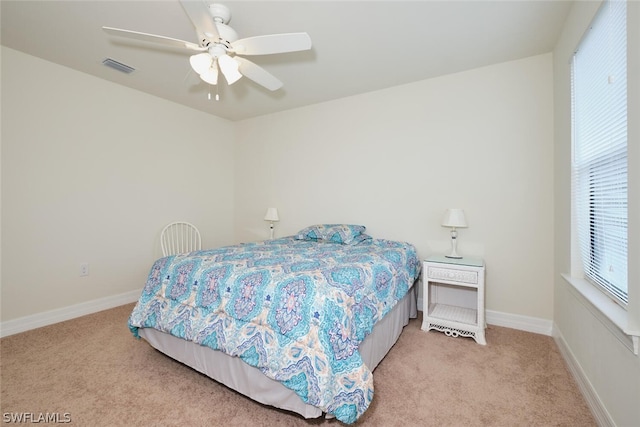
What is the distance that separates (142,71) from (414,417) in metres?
3.68

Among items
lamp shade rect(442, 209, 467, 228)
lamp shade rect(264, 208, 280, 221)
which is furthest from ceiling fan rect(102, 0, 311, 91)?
lamp shade rect(264, 208, 280, 221)

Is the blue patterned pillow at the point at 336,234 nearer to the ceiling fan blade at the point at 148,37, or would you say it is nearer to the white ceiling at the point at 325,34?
the white ceiling at the point at 325,34

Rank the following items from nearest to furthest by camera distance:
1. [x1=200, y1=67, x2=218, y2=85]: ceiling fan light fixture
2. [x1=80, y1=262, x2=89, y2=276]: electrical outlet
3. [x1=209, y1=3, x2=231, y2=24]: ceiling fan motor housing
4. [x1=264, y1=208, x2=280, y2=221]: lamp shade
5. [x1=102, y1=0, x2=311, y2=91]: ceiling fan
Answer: [x1=102, y1=0, x2=311, y2=91]: ceiling fan → [x1=209, y1=3, x2=231, y2=24]: ceiling fan motor housing → [x1=200, y1=67, x2=218, y2=85]: ceiling fan light fixture → [x1=80, y1=262, x2=89, y2=276]: electrical outlet → [x1=264, y1=208, x2=280, y2=221]: lamp shade

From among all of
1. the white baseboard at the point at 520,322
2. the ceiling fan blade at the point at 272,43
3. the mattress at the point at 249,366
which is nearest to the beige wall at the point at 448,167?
the white baseboard at the point at 520,322

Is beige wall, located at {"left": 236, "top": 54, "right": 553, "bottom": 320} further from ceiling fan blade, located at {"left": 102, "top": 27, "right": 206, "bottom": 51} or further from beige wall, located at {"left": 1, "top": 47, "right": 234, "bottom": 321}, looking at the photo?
ceiling fan blade, located at {"left": 102, "top": 27, "right": 206, "bottom": 51}

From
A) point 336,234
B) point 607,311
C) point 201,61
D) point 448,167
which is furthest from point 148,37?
point 607,311

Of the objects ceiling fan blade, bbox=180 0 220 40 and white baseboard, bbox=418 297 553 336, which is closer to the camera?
ceiling fan blade, bbox=180 0 220 40

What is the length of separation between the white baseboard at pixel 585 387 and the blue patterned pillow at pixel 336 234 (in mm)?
1787

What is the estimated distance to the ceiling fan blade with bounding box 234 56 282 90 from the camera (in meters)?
2.05

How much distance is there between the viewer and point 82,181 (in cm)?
290

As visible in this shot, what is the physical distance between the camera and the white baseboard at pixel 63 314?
2.46 metres

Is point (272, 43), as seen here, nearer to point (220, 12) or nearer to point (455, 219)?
point (220, 12)

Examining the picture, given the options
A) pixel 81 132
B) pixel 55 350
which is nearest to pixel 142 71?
pixel 81 132

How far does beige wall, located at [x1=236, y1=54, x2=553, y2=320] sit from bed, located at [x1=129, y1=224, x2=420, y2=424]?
94 centimetres
